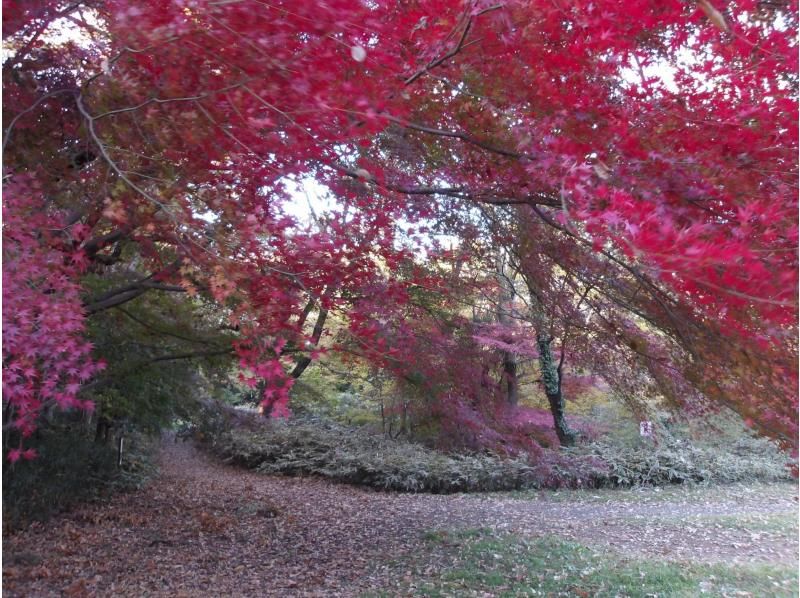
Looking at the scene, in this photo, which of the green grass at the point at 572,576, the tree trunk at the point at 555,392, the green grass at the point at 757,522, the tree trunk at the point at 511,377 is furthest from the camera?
the tree trunk at the point at 555,392

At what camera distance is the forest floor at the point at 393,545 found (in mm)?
4723

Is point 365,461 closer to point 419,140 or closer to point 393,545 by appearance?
point 393,545

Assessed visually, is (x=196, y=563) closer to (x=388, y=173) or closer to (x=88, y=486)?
(x=88, y=486)

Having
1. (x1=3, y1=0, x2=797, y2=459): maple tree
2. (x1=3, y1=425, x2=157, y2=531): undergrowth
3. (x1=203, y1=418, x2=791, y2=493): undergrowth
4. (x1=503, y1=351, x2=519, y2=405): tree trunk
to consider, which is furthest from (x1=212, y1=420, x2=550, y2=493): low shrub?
(x1=3, y1=0, x2=797, y2=459): maple tree

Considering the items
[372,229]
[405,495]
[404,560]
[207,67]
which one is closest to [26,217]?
[207,67]

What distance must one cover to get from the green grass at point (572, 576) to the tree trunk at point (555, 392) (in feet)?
16.1

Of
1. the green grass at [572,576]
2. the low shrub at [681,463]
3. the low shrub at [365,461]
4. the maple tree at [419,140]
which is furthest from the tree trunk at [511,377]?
the maple tree at [419,140]

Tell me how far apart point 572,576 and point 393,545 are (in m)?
1.83

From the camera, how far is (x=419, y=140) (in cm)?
450

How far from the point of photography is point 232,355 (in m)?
6.13

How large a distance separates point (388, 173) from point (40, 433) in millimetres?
5521

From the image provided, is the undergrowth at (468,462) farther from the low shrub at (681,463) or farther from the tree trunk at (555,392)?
the tree trunk at (555,392)

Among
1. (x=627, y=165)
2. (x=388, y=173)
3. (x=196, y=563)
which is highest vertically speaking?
(x=388, y=173)

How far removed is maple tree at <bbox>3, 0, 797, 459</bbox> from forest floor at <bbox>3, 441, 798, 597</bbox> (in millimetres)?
2023
